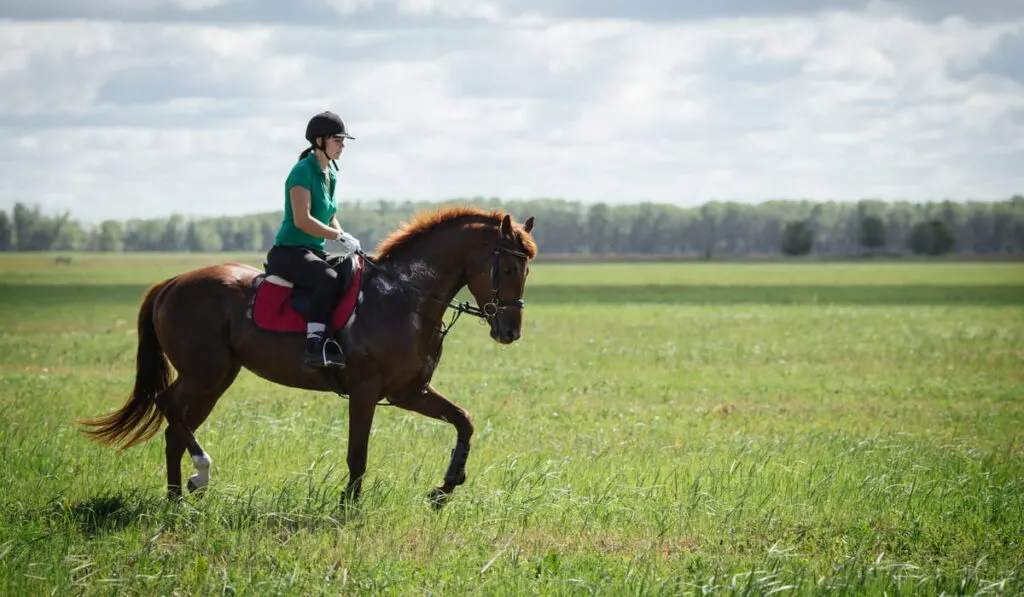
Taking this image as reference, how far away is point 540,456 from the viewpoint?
40.9 ft

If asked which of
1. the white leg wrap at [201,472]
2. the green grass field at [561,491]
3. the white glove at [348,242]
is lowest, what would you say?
the green grass field at [561,491]

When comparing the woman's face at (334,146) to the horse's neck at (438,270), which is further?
the horse's neck at (438,270)

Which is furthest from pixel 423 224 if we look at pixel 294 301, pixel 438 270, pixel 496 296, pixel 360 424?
pixel 360 424

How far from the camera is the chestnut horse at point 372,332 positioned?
33.5ft

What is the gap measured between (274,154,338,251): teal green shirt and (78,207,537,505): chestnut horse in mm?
588

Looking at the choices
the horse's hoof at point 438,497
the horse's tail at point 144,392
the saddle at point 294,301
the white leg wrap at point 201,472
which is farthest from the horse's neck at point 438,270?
the horse's tail at point 144,392

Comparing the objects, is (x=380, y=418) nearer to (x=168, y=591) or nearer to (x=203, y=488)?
(x=203, y=488)

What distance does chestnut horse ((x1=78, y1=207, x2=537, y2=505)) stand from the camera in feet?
33.5

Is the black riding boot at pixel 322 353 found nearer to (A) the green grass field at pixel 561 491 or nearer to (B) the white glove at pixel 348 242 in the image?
(B) the white glove at pixel 348 242

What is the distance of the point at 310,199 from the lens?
1016 cm

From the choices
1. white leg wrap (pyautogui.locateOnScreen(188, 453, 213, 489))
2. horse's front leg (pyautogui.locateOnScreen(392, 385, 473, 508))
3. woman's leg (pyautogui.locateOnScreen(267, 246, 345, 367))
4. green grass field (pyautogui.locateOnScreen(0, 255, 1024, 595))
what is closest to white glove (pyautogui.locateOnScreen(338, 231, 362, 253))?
woman's leg (pyautogui.locateOnScreen(267, 246, 345, 367))

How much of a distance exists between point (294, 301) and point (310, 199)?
1.00m

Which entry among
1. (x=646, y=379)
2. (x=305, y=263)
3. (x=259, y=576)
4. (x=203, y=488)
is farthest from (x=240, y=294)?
(x=646, y=379)

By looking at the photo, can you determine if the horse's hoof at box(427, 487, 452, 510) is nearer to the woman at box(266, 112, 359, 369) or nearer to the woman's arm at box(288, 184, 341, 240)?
the woman at box(266, 112, 359, 369)
